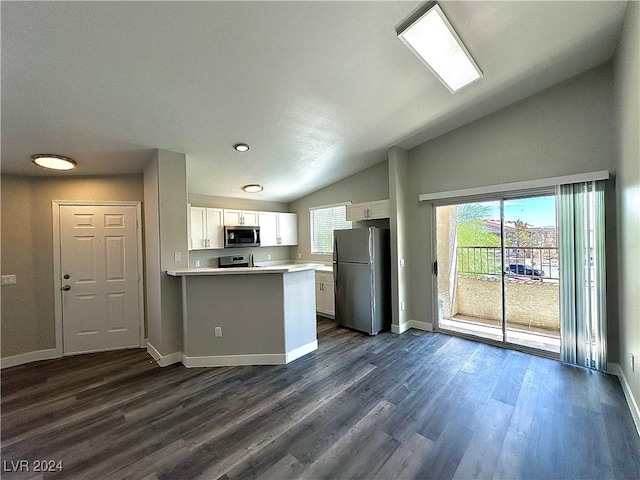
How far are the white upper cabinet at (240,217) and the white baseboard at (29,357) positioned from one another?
293 centimetres

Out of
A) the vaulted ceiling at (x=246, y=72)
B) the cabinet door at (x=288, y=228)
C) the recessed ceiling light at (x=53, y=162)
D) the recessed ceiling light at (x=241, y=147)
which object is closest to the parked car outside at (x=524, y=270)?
the vaulted ceiling at (x=246, y=72)

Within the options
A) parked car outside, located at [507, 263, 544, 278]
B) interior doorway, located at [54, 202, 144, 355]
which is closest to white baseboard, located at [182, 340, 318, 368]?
interior doorway, located at [54, 202, 144, 355]

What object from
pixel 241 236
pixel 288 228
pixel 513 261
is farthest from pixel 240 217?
pixel 513 261

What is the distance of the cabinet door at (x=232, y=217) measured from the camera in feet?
16.6

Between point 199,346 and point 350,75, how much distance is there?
3.34 metres

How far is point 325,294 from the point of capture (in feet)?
16.8

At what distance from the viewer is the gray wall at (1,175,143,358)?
11.2ft

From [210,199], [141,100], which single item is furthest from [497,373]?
[210,199]

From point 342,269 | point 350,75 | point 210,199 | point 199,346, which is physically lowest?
point 199,346

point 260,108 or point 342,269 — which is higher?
point 260,108

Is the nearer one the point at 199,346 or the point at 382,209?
the point at 199,346

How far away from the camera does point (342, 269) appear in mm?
4566

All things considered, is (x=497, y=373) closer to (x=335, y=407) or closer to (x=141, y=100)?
(x=335, y=407)

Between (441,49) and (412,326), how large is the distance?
3.76m
